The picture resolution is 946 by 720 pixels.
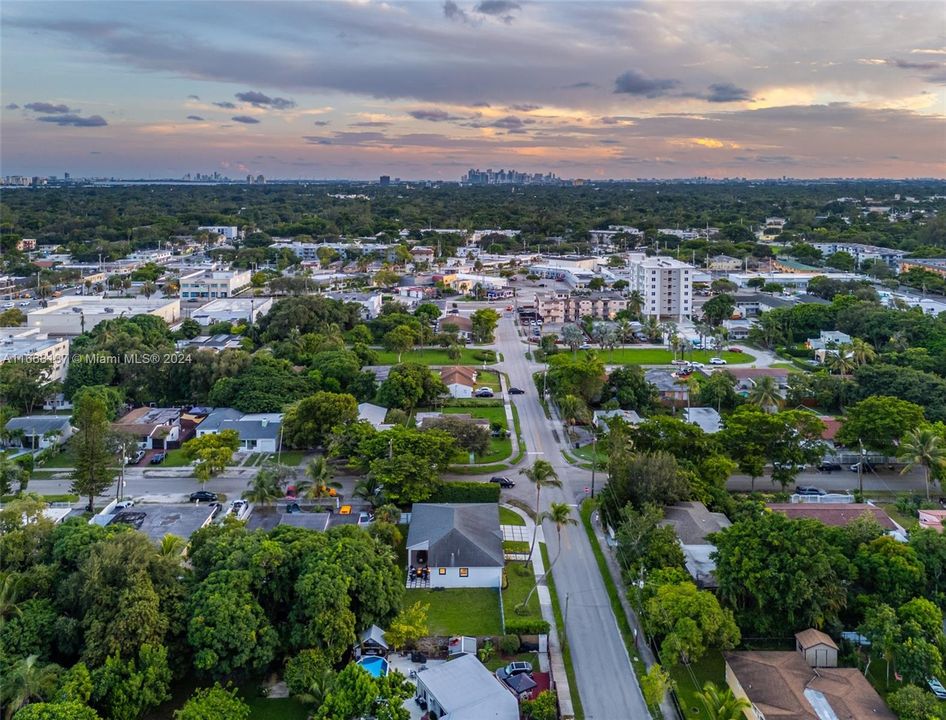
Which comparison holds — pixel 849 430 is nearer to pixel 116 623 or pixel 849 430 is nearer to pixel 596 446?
pixel 596 446

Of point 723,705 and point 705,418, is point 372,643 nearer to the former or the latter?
point 723,705

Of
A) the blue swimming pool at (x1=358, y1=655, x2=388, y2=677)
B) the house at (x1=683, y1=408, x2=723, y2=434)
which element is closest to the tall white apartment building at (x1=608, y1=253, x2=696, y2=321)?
the house at (x1=683, y1=408, x2=723, y2=434)

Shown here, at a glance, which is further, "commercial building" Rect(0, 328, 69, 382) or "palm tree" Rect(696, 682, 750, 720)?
"commercial building" Rect(0, 328, 69, 382)

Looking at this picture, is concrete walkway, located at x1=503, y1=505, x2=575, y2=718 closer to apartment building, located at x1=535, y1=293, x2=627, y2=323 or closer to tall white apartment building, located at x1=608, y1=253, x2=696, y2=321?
apartment building, located at x1=535, y1=293, x2=627, y2=323

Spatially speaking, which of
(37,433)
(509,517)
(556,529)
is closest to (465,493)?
(509,517)

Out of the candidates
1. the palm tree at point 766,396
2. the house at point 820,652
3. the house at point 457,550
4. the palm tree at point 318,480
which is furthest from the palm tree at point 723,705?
the palm tree at point 766,396

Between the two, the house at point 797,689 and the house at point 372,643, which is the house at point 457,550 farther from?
the house at point 797,689

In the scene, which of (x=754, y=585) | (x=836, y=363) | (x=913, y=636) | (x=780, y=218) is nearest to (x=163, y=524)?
(x=754, y=585)
